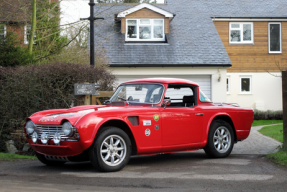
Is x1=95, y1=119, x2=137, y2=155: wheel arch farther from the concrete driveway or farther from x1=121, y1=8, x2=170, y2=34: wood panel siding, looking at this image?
x1=121, y1=8, x2=170, y2=34: wood panel siding

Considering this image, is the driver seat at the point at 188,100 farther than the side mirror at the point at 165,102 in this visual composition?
Yes

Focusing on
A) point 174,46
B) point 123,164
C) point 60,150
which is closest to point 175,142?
point 123,164

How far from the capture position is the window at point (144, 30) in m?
20.9

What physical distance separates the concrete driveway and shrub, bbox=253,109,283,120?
47.9 ft

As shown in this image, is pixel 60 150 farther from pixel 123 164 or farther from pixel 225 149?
pixel 225 149

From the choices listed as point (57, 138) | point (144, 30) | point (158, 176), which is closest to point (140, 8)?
point (144, 30)

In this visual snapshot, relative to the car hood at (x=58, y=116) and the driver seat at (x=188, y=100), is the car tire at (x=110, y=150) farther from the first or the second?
the driver seat at (x=188, y=100)

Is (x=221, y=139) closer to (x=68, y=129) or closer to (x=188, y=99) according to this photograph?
(x=188, y=99)

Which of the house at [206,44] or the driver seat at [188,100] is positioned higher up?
the house at [206,44]

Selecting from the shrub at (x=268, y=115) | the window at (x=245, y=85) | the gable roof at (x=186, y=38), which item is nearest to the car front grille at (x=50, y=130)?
the gable roof at (x=186, y=38)

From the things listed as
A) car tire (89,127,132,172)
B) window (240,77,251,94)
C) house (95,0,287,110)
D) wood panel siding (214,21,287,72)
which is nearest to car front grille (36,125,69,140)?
car tire (89,127,132,172)

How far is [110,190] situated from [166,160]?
122 inches

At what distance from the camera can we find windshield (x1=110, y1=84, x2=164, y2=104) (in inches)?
304

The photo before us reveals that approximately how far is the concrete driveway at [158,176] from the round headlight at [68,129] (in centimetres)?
69
